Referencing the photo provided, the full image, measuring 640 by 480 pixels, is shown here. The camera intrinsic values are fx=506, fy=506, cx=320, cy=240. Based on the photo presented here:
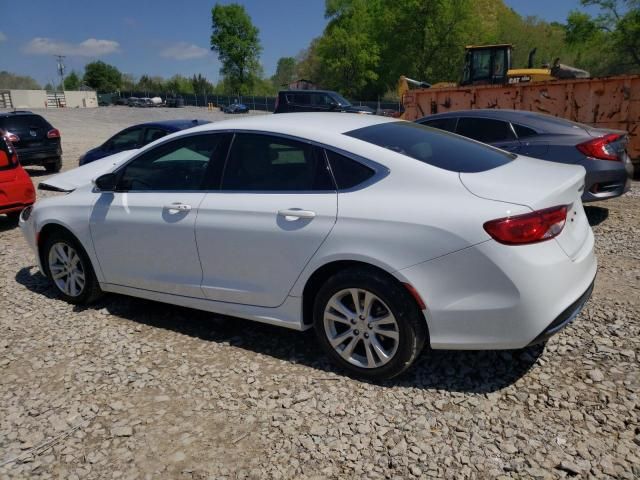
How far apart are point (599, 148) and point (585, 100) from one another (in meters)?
4.53

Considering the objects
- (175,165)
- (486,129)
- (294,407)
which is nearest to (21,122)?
(175,165)

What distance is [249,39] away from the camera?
7662 centimetres

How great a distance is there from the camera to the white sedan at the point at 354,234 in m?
2.68

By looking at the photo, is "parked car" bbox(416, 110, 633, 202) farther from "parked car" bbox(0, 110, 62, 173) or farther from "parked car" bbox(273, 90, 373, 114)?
"parked car" bbox(273, 90, 373, 114)

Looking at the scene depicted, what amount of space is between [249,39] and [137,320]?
79230mm

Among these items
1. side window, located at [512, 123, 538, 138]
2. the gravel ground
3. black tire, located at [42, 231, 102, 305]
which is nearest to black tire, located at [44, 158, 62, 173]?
black tire, located at [42, 231, 102, 305]

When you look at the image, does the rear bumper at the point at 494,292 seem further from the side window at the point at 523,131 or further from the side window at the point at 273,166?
the side window at the point at 523,131

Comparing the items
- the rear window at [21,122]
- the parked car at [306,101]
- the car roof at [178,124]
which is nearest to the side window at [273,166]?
the car roof at [178,124]

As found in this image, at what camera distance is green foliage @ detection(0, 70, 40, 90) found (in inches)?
5103

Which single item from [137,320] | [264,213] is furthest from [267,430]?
[137,320]

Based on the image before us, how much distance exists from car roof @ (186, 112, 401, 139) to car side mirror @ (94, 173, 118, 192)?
0.84 metres

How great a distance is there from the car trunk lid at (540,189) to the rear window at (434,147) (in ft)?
0.43

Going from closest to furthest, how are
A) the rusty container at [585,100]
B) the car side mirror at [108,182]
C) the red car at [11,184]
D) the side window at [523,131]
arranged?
the car side mirror at [108,182], the side window at [523,131], the red car at [11,184], the rusty container at [585,100]

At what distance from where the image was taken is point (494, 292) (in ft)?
8.66
